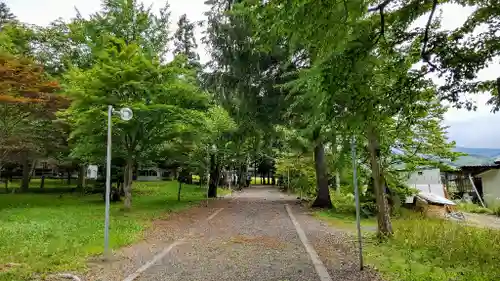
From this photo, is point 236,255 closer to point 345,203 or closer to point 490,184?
point 345,203

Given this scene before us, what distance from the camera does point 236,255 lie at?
754 cm

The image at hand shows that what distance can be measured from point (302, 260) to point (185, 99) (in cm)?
1016

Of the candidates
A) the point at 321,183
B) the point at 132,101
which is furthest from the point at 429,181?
the point at 132,101

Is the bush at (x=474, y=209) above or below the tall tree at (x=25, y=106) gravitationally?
below

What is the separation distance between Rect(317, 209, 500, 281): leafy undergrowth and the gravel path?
51 centimetres

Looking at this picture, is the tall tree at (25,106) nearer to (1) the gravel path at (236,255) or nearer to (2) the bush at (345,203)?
(1) the gravel path at (236,255)

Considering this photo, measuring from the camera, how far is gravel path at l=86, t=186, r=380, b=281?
6.02 m

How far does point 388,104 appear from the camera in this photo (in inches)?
183

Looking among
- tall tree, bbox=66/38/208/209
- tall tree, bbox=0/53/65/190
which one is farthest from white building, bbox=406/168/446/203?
tall tree, bbox=0/53/65/190

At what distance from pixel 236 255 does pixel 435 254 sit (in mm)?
3685

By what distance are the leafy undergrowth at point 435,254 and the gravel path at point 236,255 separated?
513 mm

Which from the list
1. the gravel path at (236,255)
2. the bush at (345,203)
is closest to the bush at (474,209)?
the bush at (345,203)

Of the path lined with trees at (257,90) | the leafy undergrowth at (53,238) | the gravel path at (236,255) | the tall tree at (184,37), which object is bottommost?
the gravel path at (236,255)

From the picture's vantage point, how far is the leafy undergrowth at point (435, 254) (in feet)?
18.7
